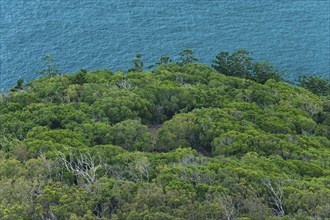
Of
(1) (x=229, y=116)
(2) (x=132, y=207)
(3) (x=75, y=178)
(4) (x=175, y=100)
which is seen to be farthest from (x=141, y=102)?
(2) (x=132, y=207)

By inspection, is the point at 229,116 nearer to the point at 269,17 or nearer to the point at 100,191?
the point at 100,191

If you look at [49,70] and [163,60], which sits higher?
[49,70]

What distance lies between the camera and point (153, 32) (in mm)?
109438

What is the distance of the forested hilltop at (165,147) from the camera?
154 feet

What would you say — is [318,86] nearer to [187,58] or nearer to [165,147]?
[187,58]

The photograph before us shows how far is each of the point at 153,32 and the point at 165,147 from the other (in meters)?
49.3

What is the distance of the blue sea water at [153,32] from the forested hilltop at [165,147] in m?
12.5

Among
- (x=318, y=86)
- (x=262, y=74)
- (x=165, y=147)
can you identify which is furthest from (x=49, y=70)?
(x=318, y=86)

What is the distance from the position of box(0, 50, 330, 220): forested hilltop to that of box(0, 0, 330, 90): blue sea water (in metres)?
12.5

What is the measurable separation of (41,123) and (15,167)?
13686 mm

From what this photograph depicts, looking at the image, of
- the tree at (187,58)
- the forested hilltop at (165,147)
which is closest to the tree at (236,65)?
the forested hilltop at (165,147)

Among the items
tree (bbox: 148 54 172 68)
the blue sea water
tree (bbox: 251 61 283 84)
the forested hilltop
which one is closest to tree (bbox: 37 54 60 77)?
the forested hilltop

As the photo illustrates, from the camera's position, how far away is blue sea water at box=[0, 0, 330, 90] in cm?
10325

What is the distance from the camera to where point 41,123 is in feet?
216
